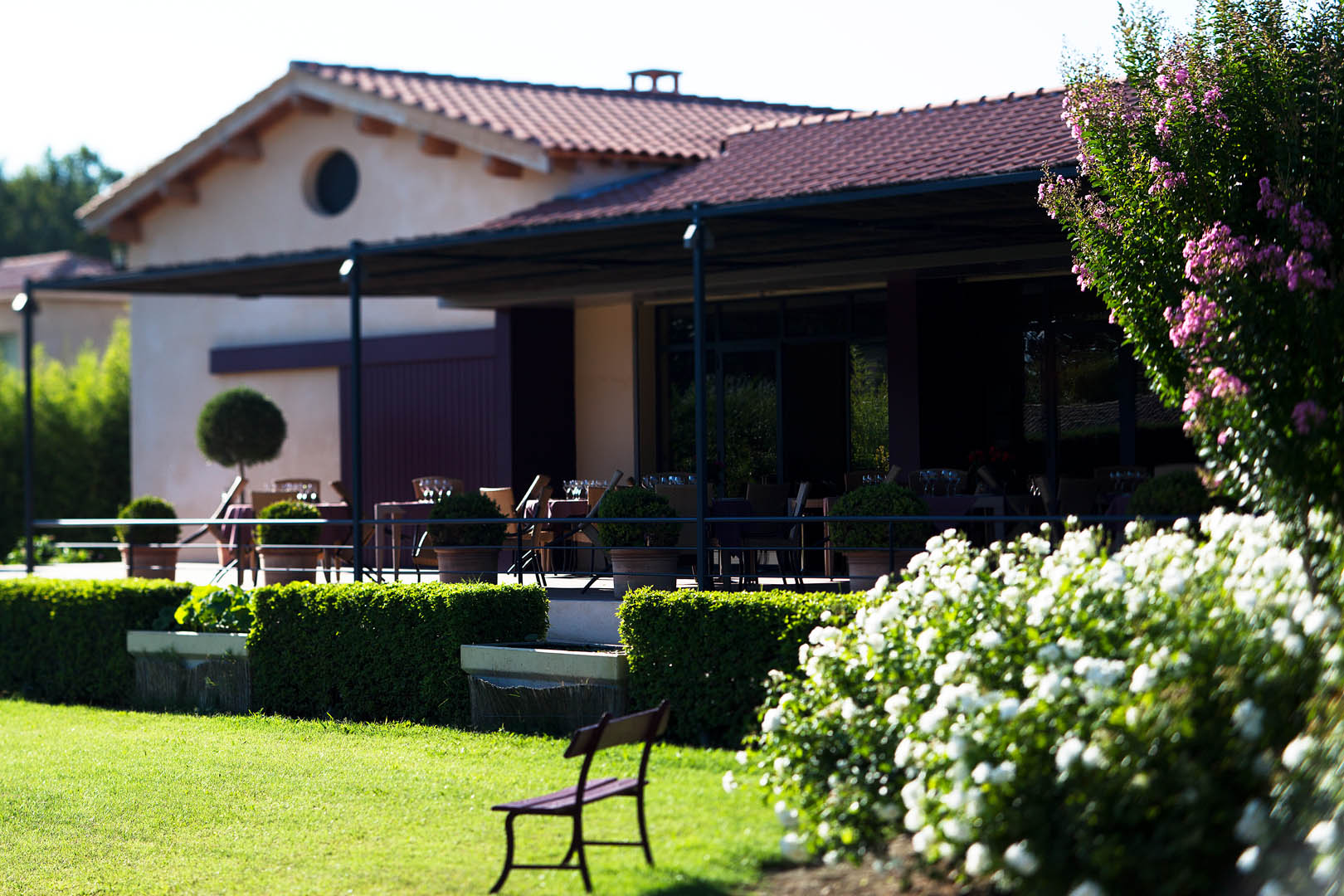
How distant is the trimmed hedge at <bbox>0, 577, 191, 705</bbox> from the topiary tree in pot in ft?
14.0

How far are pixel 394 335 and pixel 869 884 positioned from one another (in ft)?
41.0

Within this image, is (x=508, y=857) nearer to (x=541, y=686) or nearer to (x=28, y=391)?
(x=541, y=686)

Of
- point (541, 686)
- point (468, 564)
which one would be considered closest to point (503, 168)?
point (468, 564)

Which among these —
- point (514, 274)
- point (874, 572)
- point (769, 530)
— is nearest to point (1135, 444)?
point (769, 530)

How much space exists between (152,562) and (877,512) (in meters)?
8.11

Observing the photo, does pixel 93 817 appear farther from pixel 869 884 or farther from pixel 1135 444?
pixel 1135 444

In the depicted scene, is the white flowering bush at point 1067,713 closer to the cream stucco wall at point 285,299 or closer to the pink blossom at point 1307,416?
the pink blossom at point 1307,416

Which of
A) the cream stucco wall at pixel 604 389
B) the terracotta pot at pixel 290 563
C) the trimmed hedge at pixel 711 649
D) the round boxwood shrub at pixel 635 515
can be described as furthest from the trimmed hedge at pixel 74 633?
the cream stucco wall at pixel 604 389

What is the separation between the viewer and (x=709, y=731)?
9.32 m

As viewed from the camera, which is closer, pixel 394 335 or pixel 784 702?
pixel 784 702

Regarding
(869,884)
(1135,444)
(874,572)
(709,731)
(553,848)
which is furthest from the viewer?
(1135,444)

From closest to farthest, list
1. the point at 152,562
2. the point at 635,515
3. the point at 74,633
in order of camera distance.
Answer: the point at 635,515 → the point at 74,633 → the point at 152,562

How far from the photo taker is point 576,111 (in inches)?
703

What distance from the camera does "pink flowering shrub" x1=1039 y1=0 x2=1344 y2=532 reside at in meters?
7.05
